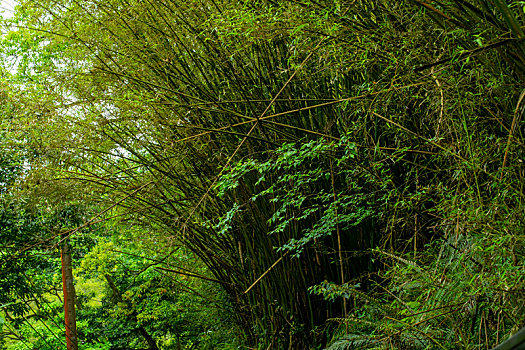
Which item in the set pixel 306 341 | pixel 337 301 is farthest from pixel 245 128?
pixel 306 341

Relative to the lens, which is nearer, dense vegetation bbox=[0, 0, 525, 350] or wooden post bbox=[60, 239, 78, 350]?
dense vegetation bbox=[0, 0, 525, 350]

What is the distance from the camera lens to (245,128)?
270 centimetres

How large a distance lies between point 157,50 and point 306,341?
207cm

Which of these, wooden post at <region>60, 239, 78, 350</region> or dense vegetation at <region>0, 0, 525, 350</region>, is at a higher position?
dense vegetation at <region>0, 0, 525, 350</region>

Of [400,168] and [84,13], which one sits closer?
[400,168]

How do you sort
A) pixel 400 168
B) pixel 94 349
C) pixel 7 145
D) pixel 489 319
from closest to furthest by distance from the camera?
pixel 489 319
pixel 400 168
pixel 7 145
pixel 94 349

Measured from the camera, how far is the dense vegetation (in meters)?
1.40

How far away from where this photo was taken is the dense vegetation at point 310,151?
1.40 metres

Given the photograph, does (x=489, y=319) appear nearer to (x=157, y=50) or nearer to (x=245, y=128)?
(x=245, y=128)

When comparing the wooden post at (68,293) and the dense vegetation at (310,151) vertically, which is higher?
the dense vegetation at (310,151)

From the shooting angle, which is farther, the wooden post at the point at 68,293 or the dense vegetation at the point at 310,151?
the wooden post at the point at 68,293

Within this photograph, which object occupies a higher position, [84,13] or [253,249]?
[84,13]

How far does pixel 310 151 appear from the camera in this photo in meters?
1.92

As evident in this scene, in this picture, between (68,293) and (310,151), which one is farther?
(68,293)
